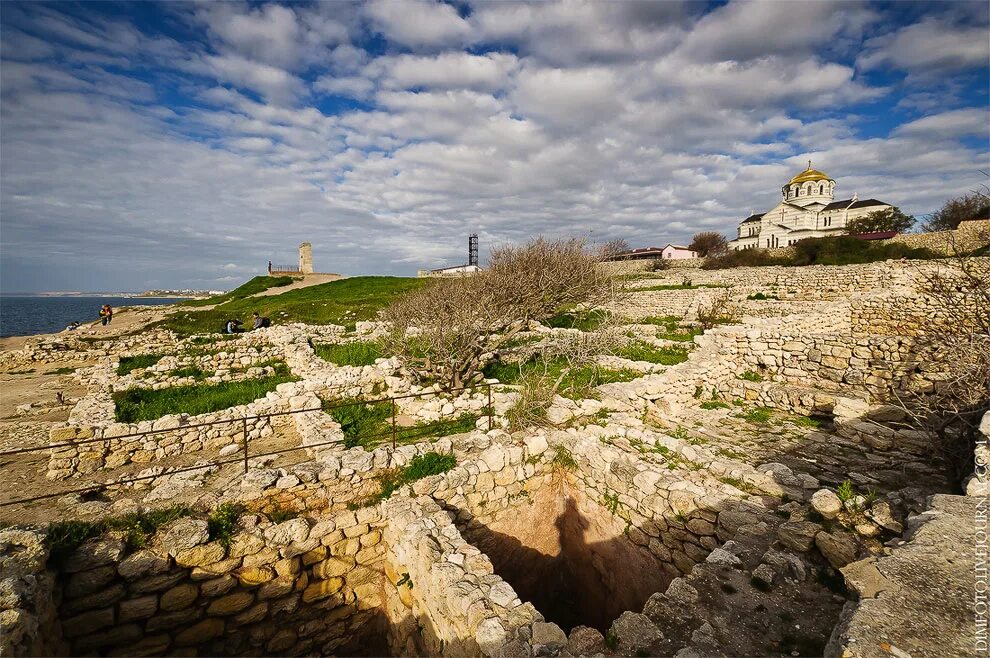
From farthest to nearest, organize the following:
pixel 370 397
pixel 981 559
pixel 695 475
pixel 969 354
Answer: pixel 370 397, pixel 695 475, pixel 969 354, pixel 981 559

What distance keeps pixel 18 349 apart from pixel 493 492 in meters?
23.6

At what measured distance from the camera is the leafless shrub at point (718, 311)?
60.3 feet

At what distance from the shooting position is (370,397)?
38.8ft

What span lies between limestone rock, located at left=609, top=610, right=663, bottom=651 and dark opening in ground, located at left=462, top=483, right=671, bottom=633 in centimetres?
257

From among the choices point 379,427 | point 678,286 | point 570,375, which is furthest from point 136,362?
point 678,286

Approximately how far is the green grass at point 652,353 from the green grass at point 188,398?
1178 cm

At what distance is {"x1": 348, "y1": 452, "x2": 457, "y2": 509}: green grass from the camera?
22.4 feet

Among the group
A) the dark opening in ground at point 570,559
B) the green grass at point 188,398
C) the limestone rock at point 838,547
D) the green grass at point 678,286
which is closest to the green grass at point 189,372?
the green grass at point 188,398

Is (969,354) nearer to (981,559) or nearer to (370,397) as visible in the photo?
(981,559)

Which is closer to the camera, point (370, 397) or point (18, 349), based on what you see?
point (370, 397)

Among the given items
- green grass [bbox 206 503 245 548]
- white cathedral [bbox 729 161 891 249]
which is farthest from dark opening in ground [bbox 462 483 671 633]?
white cathedral [bbox 729 161 891 249]

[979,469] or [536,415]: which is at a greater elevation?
[979,469]

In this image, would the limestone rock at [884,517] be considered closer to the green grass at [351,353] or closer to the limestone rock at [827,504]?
the limestone rock at [827,504]

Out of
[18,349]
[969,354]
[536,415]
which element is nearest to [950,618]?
[969,354]
